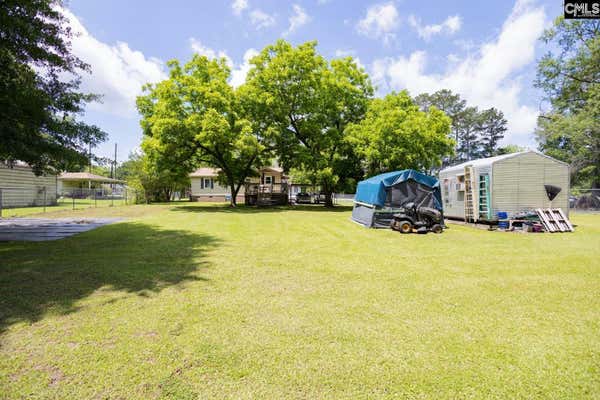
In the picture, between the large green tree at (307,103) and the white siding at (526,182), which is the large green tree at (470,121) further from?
the white siding at (526,182)

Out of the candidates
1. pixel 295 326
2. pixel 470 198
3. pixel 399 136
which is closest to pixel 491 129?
pixel 399 136

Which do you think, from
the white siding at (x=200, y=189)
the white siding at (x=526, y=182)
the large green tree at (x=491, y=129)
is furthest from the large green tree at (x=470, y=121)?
the white siding at (x=526, y=182)

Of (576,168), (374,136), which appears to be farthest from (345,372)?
(576,168)

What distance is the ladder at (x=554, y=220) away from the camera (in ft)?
36.0

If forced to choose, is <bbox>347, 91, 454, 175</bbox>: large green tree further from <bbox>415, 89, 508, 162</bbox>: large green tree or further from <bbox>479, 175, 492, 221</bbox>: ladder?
<bbox>415, 89, 508, 162</bbox>: large green tree

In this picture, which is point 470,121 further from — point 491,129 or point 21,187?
point 21,187

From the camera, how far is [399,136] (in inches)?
765

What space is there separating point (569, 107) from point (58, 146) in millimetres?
39535

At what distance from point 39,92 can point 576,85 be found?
124ft

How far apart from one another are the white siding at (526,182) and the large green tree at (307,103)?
1143cm

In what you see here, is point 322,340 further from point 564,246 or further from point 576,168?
point 576,168

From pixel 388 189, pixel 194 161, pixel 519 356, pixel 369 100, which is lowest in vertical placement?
pixel 519 356

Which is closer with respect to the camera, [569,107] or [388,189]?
[388,189]

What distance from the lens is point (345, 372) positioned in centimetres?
242
